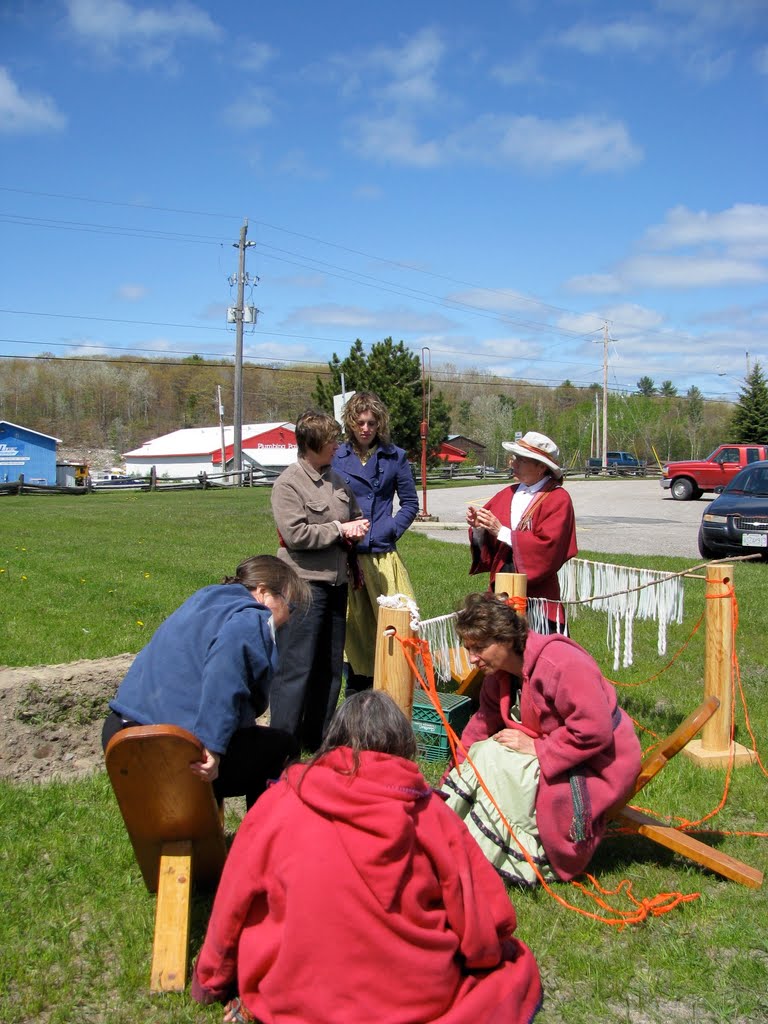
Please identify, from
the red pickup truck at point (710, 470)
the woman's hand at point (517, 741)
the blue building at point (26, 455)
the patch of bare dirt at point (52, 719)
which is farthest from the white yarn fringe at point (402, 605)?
the blue building at point (26, 455)

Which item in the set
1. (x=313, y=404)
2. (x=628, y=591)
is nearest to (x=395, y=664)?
(x=628, y=591)

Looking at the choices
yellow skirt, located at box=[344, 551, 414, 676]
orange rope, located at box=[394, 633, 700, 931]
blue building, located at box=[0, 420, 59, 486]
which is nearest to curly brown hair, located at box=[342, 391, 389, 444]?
yellow skirt, located at box=[344, 551, 414, 676]

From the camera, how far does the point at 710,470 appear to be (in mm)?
30906

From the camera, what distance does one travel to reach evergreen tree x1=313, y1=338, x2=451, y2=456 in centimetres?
4181

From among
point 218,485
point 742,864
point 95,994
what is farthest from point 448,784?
point 218,485

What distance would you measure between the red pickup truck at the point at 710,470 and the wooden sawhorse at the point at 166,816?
28069 mm

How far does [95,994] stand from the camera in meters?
2.79

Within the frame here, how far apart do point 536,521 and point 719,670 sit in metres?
1.33

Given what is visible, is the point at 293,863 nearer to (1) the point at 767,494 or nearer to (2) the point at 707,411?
(1) the point at 767,494

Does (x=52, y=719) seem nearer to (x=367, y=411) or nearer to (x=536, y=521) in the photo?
(x=367, y=411)

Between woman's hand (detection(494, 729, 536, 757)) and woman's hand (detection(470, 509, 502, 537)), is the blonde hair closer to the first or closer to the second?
woman's hand (detection(494, 729, 536, 757))

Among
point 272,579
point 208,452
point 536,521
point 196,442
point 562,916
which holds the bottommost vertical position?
point 562,916

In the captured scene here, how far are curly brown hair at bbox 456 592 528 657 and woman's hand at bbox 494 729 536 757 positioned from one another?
0.33m

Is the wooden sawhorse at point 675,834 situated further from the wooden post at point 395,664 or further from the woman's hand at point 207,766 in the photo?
the woman's hand at point 207,766
